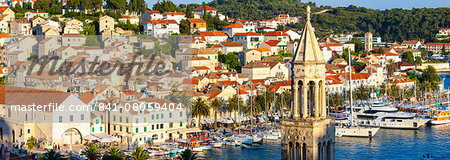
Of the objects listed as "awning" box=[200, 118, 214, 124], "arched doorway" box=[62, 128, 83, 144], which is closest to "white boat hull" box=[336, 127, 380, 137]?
"awning" box=[200, 118, 214, 124]

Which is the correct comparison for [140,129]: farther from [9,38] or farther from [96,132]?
[9,38]

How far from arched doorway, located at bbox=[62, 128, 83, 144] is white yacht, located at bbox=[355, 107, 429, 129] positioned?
94.8 ft

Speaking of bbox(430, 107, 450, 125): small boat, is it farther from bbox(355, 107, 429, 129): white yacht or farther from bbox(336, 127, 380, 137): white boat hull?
bbox(336, 127, 380, 137): white boat hull

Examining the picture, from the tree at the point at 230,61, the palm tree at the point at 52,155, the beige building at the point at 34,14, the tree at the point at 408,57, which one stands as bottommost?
the palm tree at the point at 52,155

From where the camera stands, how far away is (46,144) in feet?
150

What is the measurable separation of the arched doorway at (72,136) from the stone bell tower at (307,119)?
103 feet

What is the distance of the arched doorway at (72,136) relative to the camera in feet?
155

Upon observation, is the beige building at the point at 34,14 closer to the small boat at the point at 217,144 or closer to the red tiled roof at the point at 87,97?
the red tiled roof at the point at 87,97

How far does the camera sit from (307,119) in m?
18.8

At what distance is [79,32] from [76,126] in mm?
54232

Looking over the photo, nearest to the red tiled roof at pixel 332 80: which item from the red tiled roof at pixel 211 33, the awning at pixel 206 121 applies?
the awning at pixel 206 121

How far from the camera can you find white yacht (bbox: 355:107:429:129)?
2495 inches

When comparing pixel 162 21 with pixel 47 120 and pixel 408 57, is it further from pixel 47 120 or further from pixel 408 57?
pixel 47 120

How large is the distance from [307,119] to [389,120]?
47444 mm
